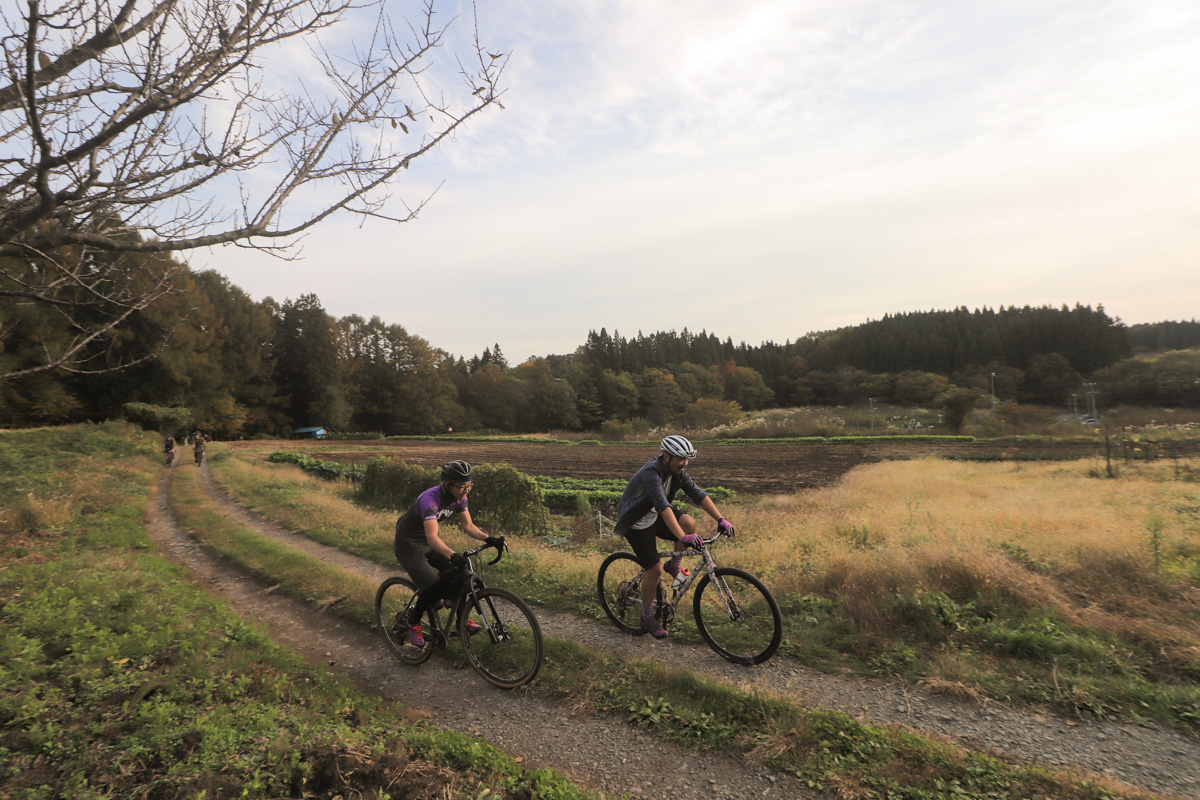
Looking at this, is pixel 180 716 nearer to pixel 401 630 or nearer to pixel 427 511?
pixel 401 630

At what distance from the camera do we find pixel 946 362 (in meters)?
108

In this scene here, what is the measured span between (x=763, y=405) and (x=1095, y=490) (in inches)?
4342

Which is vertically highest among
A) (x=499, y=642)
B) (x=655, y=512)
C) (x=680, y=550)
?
(x=655, y=512)

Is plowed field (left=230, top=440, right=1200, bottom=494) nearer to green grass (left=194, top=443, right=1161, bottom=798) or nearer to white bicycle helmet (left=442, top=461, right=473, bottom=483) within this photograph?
green grass (left=194, top=443, right=1161, bottom=798)

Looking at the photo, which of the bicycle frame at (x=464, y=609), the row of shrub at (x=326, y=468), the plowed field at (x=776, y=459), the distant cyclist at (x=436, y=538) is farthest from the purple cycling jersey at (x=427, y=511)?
the plowed field at (x=776, y=459)

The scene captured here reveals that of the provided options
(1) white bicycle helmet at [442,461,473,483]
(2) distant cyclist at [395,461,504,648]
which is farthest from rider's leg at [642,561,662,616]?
(1) white bicycle helmet at [442,461,473,483]

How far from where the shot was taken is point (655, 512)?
5.61m

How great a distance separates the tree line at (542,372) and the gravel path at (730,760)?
19.9 metres

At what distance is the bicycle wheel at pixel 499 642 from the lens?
493 centimetres

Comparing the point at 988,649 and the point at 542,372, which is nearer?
the point at 988,649

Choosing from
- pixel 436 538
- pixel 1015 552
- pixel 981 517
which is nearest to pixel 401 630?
pixel 436 538

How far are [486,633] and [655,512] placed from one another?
208cm

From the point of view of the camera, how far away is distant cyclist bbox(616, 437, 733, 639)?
542cm

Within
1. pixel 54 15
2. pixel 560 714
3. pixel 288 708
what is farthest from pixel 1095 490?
pixel 54 15
